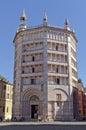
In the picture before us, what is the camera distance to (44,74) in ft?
198

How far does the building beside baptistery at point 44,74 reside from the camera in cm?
5928

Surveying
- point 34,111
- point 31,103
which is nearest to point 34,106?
point 31,103

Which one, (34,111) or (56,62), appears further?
(56,62)

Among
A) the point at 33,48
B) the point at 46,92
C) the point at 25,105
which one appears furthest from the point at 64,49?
the point at 25,105

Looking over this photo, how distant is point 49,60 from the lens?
61656 mm

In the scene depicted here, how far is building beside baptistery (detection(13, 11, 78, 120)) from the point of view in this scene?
59.3 meters

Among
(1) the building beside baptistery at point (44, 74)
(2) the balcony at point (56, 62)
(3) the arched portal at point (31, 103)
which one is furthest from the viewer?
(2) the balcony at point (56, 62)

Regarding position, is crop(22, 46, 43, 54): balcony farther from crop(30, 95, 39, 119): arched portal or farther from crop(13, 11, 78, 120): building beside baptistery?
crop(30, 95, 39, 119): arched portal

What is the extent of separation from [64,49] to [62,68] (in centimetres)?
516

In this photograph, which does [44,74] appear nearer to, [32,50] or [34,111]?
[32,50]

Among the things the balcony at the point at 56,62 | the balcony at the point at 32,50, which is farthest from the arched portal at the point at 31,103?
the balcony at the point at 32,50

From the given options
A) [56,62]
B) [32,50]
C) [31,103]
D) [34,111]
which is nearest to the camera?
[34,111]

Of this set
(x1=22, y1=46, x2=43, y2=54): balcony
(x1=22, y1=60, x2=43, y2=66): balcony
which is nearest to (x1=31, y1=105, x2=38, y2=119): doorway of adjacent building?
(x1=22, y1=60, x2=43, y2=66): balcony

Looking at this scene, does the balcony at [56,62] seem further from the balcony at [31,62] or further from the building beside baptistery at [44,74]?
the balcony at [31,62]
